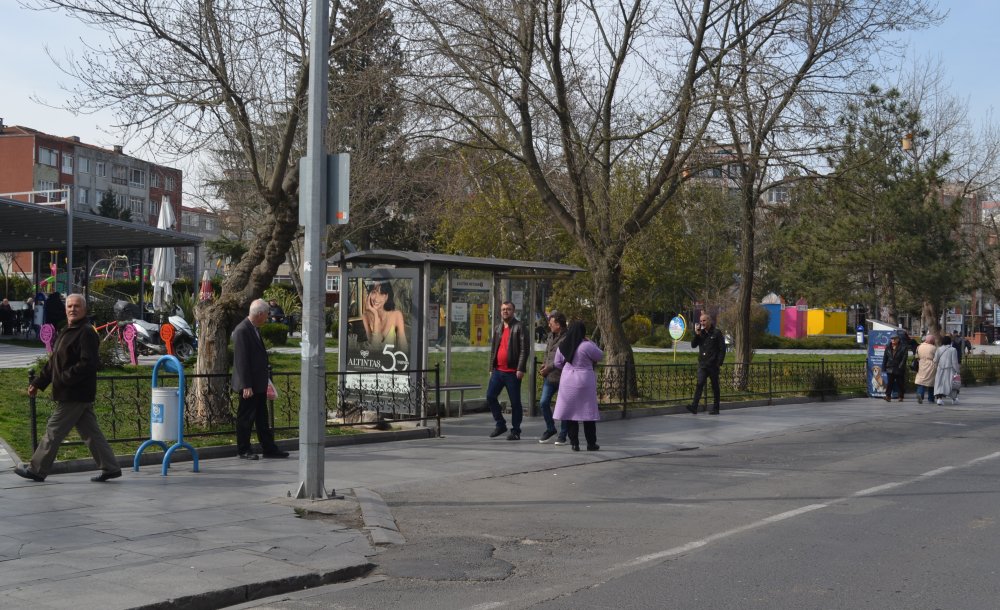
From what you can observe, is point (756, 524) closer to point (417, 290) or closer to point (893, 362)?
point (417, 290)

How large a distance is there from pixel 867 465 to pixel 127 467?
874 centimetres

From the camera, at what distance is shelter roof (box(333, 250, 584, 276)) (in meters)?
14.8

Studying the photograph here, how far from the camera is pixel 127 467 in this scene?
10.8 meters

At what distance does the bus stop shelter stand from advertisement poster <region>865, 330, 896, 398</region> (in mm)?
11735

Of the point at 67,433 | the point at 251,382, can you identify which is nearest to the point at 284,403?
the point at 251,382

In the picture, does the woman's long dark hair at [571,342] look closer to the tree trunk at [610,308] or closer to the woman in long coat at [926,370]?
the tree trunk at [610,308]

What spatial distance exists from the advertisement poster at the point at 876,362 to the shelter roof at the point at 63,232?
21842mm

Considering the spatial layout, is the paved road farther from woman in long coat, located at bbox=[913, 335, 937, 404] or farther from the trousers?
woman in long coat, located at bbox=[913, 335, 937, 404]

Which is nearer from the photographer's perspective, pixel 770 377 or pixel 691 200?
pixel 770 377

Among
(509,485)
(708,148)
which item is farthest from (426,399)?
(708,148)

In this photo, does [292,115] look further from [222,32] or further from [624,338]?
[624,338]

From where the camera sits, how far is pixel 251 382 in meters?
11.3

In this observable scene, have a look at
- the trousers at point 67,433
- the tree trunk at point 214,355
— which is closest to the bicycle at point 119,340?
the tree trunk at point 214,355

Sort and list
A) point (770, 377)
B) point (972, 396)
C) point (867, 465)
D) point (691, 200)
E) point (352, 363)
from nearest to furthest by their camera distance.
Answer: point (867, 465) < point (352, 363) < point (770, 377) < point (972, 396) < point (691, 200)
